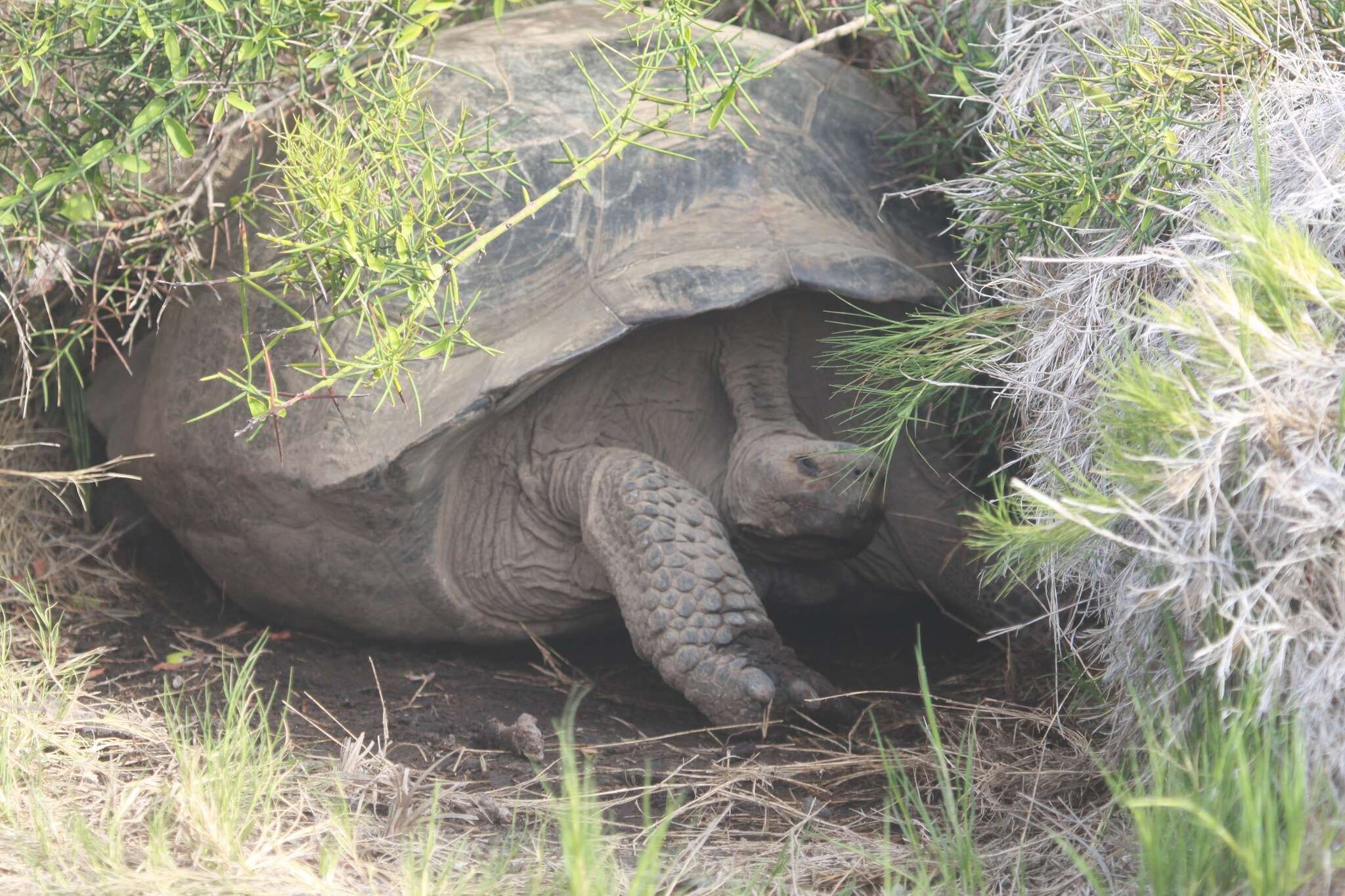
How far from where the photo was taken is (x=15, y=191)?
217 cm

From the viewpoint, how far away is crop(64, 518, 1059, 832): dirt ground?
2076 millimetres

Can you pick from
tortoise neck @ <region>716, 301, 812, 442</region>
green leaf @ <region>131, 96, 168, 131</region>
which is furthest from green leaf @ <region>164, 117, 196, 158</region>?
tortoise neck @ <region>716, 301, 812, 442</region>

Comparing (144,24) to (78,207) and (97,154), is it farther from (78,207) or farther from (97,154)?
(78,207)

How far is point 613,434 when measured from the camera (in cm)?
261

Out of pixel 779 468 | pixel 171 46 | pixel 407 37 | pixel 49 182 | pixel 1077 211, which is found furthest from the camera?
pixel 779 468

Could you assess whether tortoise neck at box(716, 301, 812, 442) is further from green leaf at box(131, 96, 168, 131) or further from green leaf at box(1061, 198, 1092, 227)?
green leaf at box(131, 96, 168, 131)

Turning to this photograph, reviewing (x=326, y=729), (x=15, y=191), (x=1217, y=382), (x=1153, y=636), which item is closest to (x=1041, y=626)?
(x=1153, y=636)

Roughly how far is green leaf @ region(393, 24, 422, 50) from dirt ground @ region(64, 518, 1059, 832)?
1.18 metres

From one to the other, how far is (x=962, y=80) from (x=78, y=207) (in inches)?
66.6

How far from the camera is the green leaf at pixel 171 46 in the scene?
6.40ft

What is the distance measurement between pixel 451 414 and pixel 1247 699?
1.42 m

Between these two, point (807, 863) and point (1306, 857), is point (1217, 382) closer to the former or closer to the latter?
point (1306, 857)

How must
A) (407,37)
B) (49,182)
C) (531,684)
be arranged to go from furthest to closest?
1. (531,684)
2. (407,37)
3. (49,182)

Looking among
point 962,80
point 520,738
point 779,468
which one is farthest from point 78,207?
point 962,80
